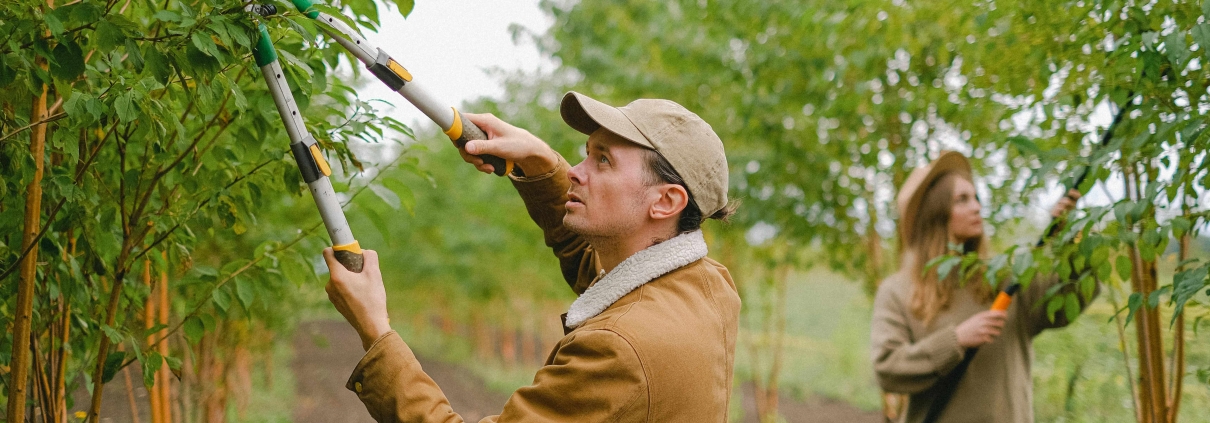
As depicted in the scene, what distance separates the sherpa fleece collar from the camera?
1.89 m

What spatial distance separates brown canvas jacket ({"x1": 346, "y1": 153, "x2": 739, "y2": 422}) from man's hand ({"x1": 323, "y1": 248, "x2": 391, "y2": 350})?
37mm

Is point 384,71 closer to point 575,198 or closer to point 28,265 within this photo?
point 575,198

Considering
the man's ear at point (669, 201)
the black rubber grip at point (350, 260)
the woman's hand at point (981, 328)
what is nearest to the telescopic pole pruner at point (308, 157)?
the black rubber grip at point (350, 260)

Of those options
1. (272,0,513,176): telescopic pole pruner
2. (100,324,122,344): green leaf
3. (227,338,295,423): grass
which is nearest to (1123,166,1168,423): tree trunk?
(272,0,513,176): telescopic pole pruner

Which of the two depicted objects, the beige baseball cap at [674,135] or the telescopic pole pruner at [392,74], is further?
the beige baseball cap at [674,135]

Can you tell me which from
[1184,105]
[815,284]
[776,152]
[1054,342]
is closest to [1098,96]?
[1184,105]

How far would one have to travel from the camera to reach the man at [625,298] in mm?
1667

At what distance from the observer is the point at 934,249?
145 inches

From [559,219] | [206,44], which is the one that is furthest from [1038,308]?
[206,44]

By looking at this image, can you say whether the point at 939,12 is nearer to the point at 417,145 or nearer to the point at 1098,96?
the point at 1098,96

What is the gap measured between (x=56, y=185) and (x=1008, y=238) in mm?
6598

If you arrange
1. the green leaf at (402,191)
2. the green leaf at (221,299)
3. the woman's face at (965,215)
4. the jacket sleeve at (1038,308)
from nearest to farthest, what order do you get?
the green leaf at (221,299), the green leaf at (402,191), the jacket sleeve at (1038,308), the woman's face at (965,215)

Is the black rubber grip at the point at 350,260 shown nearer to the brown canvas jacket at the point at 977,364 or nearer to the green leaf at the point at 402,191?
the green leaf at the point at 402,191

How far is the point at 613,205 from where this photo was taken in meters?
1.99
